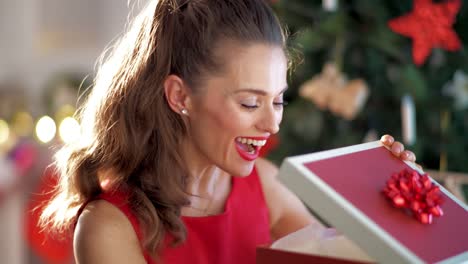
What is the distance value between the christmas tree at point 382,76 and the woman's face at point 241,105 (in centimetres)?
81

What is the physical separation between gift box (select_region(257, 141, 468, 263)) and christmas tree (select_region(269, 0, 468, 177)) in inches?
39.1

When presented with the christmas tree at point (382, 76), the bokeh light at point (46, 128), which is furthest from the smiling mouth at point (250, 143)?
the bokeh light at point (46, 128)

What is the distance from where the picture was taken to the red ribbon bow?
111 cm

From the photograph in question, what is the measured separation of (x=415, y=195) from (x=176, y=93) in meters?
0.48

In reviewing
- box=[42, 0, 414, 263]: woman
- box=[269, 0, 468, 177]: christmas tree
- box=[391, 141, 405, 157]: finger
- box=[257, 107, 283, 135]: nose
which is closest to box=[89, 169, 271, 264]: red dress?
box=[42, 0, 414, 263]: woman

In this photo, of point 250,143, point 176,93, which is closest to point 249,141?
point 250,143

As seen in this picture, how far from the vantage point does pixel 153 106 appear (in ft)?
4.66

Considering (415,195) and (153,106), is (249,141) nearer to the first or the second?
(153,106)

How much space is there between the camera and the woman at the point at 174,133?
1.34 metres

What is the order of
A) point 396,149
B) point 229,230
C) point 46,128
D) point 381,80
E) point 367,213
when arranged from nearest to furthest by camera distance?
point 367,213 → point 396,149 → point 229,230 → point 381,80 → point 46,128

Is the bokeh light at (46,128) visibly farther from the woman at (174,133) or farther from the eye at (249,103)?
the eye at (249,103)

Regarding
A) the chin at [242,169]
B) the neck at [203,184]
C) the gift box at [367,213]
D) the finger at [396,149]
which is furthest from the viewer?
the neck at [203,184]

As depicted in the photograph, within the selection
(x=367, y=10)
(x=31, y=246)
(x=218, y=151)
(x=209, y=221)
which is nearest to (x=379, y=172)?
(x=218, y=151)

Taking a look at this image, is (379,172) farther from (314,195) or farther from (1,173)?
(1,173)
